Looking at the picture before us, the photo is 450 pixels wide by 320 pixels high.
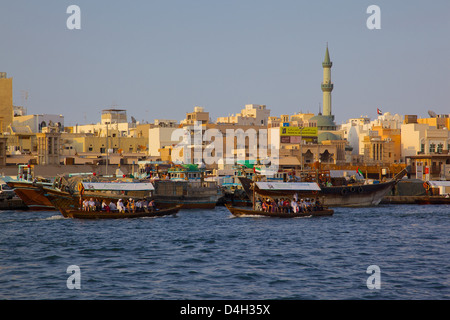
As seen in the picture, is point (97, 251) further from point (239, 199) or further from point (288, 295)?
point (239, 199)

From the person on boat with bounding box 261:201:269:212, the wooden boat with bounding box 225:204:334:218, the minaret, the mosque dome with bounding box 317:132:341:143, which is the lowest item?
the wooden boat with bounding box 225:204:334:218

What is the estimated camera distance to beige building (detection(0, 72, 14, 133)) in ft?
379

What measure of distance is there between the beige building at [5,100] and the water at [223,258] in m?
64.3

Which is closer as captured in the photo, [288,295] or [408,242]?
[288,295]

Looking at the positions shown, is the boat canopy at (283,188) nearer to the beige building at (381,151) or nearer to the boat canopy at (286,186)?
the boat canopy at (286,186)

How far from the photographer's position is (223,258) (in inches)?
1412

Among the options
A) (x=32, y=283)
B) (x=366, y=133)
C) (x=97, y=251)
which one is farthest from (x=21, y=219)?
(x=366, y=133)

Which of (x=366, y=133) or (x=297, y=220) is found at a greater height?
(x=366, y=133)

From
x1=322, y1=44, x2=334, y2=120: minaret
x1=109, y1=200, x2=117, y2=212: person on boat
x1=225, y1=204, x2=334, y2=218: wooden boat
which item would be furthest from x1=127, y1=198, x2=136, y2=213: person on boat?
x1=322, y1=44, x2=334, y2=120: minaret

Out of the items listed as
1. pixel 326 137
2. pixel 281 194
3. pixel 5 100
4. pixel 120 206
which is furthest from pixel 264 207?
pixel 326 137

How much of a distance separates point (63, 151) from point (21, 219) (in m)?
68.6

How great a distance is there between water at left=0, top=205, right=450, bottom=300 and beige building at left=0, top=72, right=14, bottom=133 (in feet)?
211

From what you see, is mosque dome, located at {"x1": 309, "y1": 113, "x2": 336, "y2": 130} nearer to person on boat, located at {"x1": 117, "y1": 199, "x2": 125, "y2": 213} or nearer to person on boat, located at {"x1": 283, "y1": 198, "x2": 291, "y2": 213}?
person on boat, located at {"x1": 283, "y1": 198, "x2": 291, "y2": 213}
